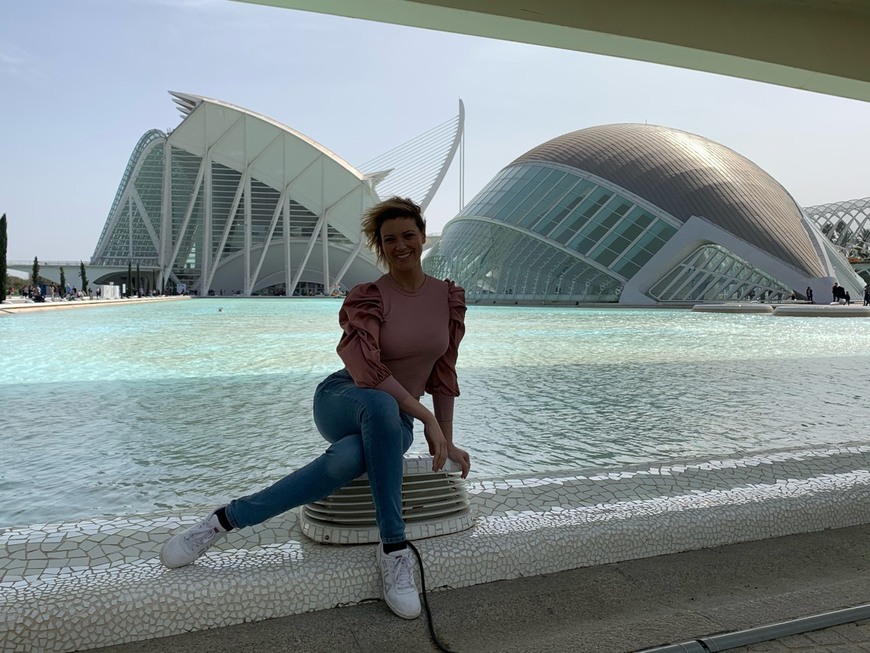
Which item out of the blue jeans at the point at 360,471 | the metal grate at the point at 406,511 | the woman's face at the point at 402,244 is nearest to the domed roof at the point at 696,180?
the woman's face at the point at 402,244

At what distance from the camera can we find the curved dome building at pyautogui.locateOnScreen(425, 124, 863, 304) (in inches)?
1389

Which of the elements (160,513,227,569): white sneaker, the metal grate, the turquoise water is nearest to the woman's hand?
the metal grate

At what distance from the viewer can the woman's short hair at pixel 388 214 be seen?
97.7 inches

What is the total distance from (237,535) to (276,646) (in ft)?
2.04

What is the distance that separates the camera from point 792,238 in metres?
36.1

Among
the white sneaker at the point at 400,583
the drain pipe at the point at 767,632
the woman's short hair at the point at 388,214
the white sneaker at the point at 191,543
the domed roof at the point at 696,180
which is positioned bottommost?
the drain pipe at the point at 767,632

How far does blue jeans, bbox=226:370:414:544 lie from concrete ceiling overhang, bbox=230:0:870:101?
3.34 meters

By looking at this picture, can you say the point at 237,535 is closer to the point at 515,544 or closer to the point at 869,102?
the point at 515,544

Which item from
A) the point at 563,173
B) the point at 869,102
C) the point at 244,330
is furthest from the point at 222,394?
the point at 563,173

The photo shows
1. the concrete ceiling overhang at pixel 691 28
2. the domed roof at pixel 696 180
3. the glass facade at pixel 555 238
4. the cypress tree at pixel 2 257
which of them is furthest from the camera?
the domed roof at pixel 696 180

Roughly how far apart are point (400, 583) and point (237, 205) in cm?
6366

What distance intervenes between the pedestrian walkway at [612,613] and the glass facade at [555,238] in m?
33.9

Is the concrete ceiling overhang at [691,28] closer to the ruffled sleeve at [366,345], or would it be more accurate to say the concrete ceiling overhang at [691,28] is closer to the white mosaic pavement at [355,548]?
the ruffled sleeve at [366,345]

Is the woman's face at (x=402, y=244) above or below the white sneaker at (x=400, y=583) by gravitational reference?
above
